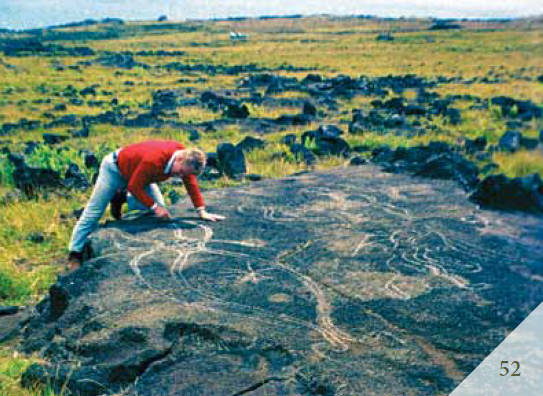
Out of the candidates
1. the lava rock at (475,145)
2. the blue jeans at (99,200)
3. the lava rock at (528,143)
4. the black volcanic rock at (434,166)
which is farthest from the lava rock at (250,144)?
the blue jeans at (99,200)

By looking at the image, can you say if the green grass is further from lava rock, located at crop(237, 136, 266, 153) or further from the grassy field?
lava rock, located at crop(237, 136, 266, 153)

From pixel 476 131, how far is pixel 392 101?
15.8ft

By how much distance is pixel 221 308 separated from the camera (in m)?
3.90

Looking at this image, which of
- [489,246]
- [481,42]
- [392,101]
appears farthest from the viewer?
[481,42]

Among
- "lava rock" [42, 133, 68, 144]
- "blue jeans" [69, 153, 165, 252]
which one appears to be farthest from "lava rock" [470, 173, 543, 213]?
"lava rock" [42, 133, 68, 144]

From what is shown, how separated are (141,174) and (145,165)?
0.09 m

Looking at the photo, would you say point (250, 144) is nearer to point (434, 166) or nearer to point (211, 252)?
point (434, 166)

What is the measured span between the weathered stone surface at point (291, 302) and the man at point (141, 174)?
0.25 meters

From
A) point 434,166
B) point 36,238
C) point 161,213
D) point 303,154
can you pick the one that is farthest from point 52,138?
point 434,166

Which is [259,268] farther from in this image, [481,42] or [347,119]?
[481,42]

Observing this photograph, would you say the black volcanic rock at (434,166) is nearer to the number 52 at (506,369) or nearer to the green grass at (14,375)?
the number 52 at (506,369)

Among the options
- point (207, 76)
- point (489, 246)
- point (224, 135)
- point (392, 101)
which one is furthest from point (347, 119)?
point (207, 76)

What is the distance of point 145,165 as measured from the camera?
5047 mm

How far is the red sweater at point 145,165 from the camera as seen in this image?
16.6ft
